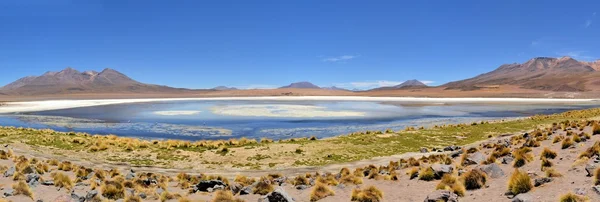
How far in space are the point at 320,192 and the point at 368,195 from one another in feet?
4.88

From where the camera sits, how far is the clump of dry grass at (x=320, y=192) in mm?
10544

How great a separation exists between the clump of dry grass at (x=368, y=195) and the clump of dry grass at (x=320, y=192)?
2.79 feet

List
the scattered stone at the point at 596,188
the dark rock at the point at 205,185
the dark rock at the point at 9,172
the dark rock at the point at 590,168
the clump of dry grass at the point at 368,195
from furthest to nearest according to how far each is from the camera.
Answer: the dark rock at the point at 9,172
the dark rock at the point at 205,185
the clump of dry grass at the point at 368,195
the dark rock at the point at 590,168
the scattered stone at the point at 596,188

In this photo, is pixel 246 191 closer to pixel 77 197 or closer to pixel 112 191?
pixel 112 191

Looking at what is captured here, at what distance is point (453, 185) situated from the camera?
960 centimetres

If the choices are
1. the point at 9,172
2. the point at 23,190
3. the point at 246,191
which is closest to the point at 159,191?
the point at 246,191

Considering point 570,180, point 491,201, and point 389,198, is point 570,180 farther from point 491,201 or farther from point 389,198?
point 389,198

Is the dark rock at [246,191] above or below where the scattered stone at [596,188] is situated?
below

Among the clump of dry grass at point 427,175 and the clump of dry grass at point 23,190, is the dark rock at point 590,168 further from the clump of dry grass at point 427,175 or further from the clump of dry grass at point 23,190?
the clump of dry grass at point 23,190

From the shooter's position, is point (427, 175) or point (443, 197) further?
point (427, 175)

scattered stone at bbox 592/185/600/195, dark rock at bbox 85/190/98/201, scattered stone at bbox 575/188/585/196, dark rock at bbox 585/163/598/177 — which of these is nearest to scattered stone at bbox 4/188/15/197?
dark rock at bbox 85/190/98/201

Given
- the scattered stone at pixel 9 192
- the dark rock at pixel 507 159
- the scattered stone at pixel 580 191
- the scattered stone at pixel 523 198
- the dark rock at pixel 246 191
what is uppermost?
the scattered stone at pixel 580 191

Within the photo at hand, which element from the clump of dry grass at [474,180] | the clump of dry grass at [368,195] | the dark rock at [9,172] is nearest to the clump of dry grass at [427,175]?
the clump of dry grass at [474,180]

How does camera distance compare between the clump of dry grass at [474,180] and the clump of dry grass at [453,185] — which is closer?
the clump of dry grass at [453,185]
